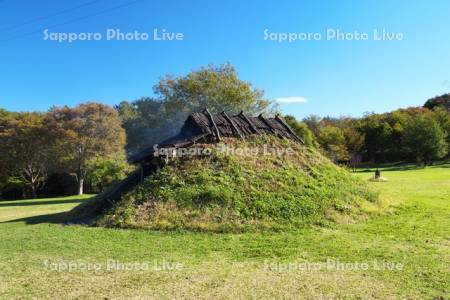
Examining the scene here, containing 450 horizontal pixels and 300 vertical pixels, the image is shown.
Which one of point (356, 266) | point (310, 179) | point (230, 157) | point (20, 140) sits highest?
point (20, 140)

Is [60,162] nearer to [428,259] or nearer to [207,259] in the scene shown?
[207,259]

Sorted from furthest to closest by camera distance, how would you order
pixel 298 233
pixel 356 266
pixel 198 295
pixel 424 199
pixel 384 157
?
1. pixel 384 157
2. pixel 424 199
3. pixel 298 233
4. pixel 356 266
5. pixel 198 295

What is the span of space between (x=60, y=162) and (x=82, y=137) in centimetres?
413

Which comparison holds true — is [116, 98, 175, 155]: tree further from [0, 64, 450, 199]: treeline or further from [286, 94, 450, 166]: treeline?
[286, 94, 450, 166]: treeline

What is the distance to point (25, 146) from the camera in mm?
34656

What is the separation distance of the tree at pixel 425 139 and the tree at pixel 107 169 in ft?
131

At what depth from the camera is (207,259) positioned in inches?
328

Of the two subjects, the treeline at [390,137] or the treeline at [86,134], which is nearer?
Answer: the treeline at [86,134]

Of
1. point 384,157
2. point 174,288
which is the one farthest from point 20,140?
point 384,157

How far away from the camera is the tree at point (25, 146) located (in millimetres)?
33531

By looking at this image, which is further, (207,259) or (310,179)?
(310,179)

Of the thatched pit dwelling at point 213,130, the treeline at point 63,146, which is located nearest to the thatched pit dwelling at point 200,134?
the thatched pit dwelling at point 213,130

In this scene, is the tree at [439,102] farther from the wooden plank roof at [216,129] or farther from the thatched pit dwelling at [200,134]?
the thatched pit dwelling at [200,134]

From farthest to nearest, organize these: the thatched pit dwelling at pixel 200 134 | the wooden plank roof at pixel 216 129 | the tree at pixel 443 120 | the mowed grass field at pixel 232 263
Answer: the tree at pixel 443 120 < the wooden plank roof at pixel 216 129 < the thatched pit dwelling at pixel 200 134 < the mowed grass field at pixel 232 263
